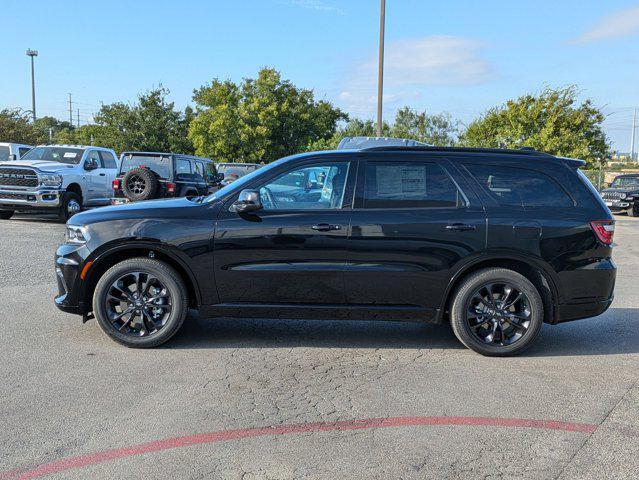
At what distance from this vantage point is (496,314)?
535 cm

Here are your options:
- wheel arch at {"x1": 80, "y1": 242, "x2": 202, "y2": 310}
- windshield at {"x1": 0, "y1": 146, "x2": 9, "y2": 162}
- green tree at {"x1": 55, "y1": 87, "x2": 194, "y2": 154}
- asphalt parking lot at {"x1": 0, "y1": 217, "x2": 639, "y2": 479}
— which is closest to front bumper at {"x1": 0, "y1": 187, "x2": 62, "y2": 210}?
windshield at {"x1": 0, "y1": 146, "x2": 9, "y2": 162}

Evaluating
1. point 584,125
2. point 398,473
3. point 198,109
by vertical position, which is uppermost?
point 198,109

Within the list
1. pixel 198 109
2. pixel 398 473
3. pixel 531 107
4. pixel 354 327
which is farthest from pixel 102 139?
pixel 398 473

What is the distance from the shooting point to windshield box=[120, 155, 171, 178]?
15.4m

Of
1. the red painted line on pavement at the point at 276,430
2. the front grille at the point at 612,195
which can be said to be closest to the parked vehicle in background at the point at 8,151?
the red painted line on pavement at the point at 276,430

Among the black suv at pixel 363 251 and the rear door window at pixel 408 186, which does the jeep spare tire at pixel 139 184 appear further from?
the rear door window at pixel 408 186

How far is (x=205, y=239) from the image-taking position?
5219 mm

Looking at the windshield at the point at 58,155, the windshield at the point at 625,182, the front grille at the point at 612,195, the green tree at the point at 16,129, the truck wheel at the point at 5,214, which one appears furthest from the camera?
the green tree at the point at 16,129

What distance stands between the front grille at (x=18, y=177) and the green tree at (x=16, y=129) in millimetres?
26998

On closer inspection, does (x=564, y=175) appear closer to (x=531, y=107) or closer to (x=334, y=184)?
(x=334, y=184)

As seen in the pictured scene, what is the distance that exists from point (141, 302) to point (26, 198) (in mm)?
11045

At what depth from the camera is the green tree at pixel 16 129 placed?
3869 centimetres

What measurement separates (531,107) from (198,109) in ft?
87.6

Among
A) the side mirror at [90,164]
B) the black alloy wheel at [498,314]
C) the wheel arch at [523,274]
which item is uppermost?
the side mirror at [90,164]
